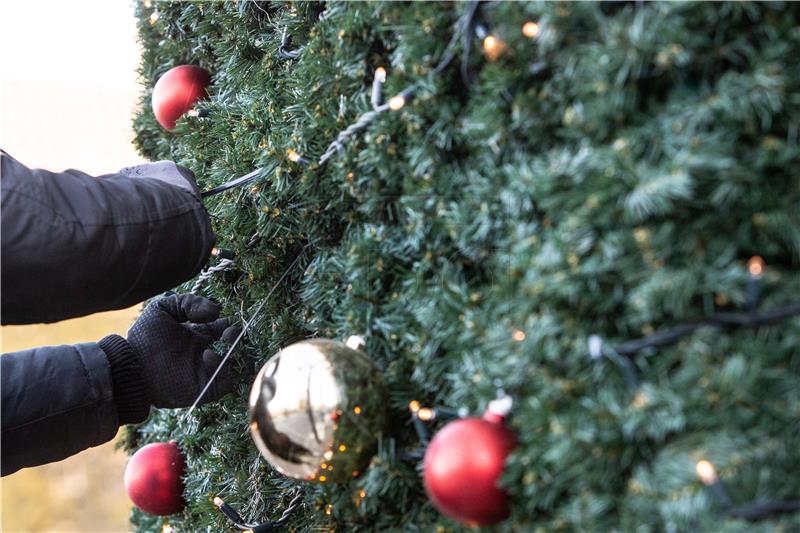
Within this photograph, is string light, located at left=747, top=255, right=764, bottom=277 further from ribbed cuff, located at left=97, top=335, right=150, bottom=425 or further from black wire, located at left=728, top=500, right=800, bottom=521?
ribbed cuff, located at left=97, top=335, right=150, bottom=425

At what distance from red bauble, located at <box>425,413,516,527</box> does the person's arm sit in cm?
48

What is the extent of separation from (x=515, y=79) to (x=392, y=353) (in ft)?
0.96

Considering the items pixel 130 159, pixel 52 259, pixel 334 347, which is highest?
pixel 52 259

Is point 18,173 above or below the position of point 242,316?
above

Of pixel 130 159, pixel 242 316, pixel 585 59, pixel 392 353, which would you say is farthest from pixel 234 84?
pixel 130 159

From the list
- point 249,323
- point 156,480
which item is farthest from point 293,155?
point 156,480

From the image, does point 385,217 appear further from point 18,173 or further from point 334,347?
point 18,173

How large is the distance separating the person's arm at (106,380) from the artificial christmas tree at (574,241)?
253mm

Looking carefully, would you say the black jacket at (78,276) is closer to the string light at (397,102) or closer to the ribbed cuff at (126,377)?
the ribbed cuff at (126,377)

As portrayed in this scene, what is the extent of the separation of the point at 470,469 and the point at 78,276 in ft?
1.49

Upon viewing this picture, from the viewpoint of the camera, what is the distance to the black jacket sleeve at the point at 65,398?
0.96 metres

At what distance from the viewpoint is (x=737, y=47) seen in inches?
21.4

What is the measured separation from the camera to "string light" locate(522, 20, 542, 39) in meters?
0.61

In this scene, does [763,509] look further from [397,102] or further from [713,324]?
[397,102]
